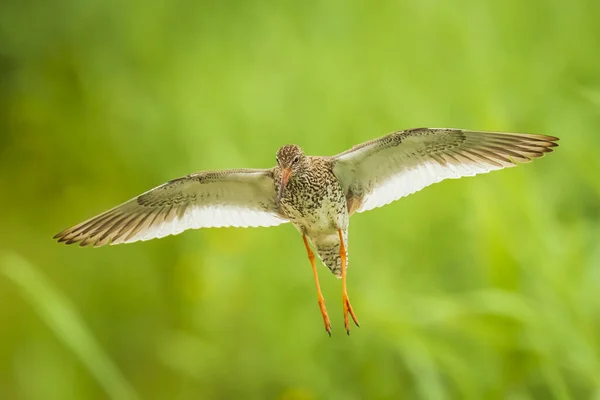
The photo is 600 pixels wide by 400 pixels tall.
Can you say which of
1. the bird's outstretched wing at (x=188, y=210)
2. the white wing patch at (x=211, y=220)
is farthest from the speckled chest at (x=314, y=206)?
the white wing patch at (x=211, y=220)

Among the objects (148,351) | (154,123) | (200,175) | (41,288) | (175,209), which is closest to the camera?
(200,175)

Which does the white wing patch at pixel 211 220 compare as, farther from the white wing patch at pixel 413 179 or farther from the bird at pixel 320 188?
the white wing patch at pixel 413 179

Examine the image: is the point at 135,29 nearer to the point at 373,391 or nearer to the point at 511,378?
the point at 373,391

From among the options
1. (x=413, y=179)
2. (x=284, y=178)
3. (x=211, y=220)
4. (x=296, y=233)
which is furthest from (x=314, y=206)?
(x=296, y=233)

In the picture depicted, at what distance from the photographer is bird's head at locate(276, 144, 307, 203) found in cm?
209

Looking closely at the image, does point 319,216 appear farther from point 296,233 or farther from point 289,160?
point 296,233

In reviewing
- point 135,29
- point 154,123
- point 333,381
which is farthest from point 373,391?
point 135,29

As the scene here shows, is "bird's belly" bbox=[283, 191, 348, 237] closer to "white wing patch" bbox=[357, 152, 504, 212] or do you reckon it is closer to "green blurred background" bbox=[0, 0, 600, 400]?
"white wing patch" bbox=[357, 152, 504, 212]

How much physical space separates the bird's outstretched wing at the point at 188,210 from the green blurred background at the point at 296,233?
28.0 inches

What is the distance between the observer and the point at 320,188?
219 centimetres

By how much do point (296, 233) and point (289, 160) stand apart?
2228 mm

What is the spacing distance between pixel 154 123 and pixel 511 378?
355 centimetres

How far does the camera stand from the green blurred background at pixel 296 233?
3055mm

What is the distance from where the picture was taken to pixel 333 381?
377cm
